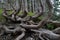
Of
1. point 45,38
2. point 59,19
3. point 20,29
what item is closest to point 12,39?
point 20,29

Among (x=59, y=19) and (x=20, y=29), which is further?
(x=59, y=19)

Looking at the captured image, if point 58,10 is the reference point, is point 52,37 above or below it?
below

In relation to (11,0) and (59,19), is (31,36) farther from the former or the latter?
(11,0)

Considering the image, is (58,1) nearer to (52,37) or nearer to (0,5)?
(52,37)

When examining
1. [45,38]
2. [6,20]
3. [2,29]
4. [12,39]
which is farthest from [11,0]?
[45,38]

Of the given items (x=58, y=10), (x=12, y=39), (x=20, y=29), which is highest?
(x=58, y=10)

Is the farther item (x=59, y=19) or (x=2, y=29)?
(x=59, y=19)

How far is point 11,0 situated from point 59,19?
1.73 meters

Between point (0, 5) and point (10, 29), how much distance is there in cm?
334

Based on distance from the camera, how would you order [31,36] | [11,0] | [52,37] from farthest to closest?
[11,0], [31,36], [52,37]

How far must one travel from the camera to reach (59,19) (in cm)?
454

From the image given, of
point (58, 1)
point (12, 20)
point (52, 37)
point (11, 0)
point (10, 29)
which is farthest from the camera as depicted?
point (11, 0)

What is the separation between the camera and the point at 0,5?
7.09 m

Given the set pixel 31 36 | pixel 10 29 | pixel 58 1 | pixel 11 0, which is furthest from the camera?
pixel 11 0
